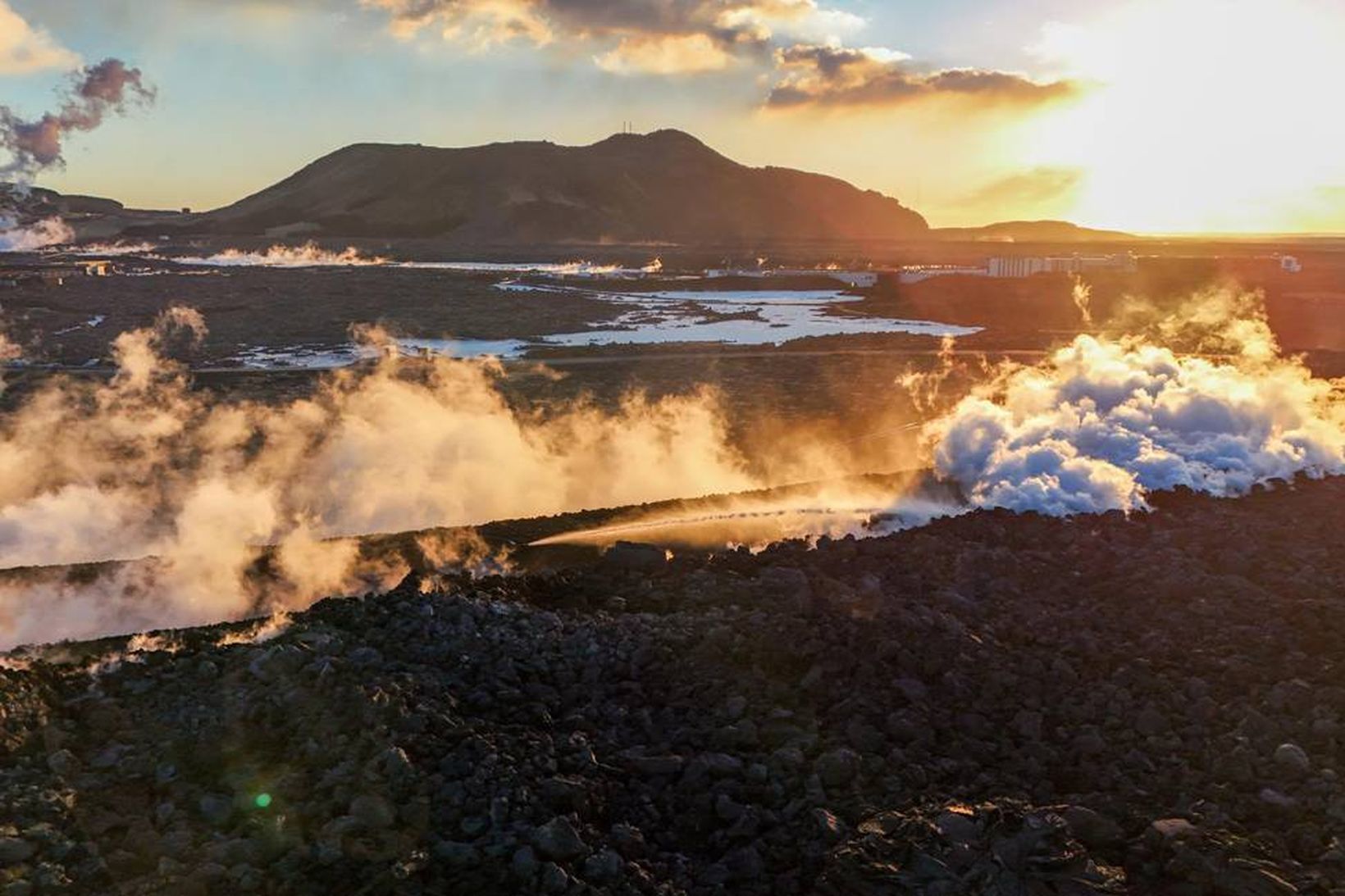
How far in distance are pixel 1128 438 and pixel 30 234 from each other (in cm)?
13113

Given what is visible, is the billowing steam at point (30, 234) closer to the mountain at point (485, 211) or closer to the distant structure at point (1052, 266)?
the mountain at point (485, 211)

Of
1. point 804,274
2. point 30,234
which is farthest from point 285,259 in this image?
point 804,274

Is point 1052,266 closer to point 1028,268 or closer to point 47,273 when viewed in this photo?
point 1028,268

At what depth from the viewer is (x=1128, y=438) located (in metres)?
20.3

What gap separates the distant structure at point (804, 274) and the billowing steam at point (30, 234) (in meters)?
77.6

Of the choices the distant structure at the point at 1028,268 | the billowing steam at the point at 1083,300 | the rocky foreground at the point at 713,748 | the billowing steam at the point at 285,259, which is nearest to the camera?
the rocky foreground at the point at 713,748

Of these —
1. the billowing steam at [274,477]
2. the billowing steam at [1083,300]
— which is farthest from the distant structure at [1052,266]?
the billowing steam at [274,477]

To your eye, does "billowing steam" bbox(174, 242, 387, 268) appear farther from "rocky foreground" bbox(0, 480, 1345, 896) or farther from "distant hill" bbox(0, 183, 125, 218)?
"rocky foreground" bbox(0, 480, 1345, 896)

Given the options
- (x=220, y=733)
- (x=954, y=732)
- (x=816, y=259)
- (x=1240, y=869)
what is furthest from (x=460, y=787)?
(x=816, y=259)

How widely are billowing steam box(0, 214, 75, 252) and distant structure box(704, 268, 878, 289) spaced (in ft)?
254

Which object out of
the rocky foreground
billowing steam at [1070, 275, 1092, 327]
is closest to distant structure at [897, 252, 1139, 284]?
billowing steam at [1070, 275, 1092, 327]

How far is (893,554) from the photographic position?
49.5 feet

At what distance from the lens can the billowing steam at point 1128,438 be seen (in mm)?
18547

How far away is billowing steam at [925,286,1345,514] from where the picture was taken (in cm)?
1855
